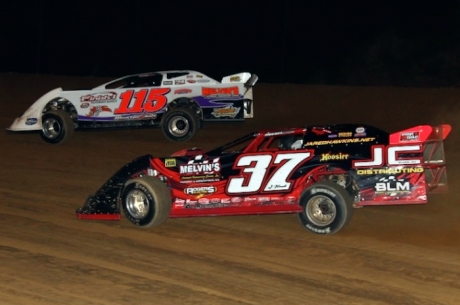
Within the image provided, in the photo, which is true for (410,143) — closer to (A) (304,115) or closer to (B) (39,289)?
(B) (39,289)

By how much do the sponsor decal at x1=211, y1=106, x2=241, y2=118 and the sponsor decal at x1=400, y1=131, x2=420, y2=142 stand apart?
645 centimetres

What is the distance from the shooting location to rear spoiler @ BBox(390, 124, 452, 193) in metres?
8.45

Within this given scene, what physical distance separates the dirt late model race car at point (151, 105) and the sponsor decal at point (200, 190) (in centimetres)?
557

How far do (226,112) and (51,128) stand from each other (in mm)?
3362

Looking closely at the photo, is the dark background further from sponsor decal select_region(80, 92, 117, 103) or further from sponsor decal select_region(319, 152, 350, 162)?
A: sponsor decal select_region(319, 152, 350, 162)

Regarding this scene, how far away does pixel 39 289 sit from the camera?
717 centimetres

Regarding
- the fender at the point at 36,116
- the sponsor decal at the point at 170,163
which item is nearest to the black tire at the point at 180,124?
the fender at the point at 36,116

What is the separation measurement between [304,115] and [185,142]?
3647 millimetres

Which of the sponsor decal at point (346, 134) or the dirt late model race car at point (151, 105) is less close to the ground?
the dirt late model race car at point (151, 105)

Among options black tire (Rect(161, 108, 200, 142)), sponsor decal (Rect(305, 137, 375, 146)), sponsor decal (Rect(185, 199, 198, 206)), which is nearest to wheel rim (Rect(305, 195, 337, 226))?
sponsor decal (Rect(305, 137, 375, 146))

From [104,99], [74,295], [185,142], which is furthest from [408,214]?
[104,99]

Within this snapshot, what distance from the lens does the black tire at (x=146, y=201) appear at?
29.7 feet

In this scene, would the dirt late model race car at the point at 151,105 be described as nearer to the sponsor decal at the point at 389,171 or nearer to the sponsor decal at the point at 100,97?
the sponsor decal at the point at 100,97

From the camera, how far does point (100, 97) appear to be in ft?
50.6
